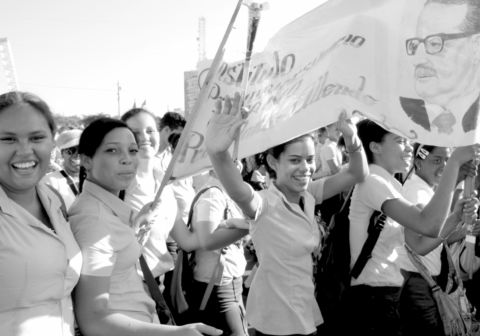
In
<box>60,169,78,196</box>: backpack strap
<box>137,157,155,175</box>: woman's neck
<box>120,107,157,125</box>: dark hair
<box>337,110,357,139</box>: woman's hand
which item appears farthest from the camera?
<box>60,169,78,196</box>: backpack strap

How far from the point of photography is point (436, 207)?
2621 millimetres

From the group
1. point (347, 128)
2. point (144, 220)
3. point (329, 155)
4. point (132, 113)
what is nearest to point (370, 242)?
point (347, 128)

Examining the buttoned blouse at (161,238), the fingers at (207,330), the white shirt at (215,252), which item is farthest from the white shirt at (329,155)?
the fingers at (207,330)

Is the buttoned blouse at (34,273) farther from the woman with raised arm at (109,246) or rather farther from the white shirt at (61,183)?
the white shirt at (61,183)

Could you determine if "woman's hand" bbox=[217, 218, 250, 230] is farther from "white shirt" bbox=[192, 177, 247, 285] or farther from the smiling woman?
the smiling woman

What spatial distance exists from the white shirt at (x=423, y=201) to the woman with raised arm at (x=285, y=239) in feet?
2.13

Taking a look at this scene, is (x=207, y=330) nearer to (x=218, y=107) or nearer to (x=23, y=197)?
(x=23, y=197)

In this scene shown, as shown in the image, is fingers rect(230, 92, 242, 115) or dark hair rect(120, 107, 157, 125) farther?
dark hair rect(120, 107, 157, 125)

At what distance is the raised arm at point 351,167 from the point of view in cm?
287

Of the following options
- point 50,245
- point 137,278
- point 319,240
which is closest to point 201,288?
point 319,240

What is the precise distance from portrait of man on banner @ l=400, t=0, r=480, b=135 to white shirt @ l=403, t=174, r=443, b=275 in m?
1.07

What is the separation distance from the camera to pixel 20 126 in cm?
181

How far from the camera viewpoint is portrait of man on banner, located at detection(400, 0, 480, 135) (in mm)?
2215

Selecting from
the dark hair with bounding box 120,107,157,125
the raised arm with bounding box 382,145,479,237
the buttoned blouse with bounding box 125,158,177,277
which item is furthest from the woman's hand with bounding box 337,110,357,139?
the dark hair with bounding box 120,107,157,125
